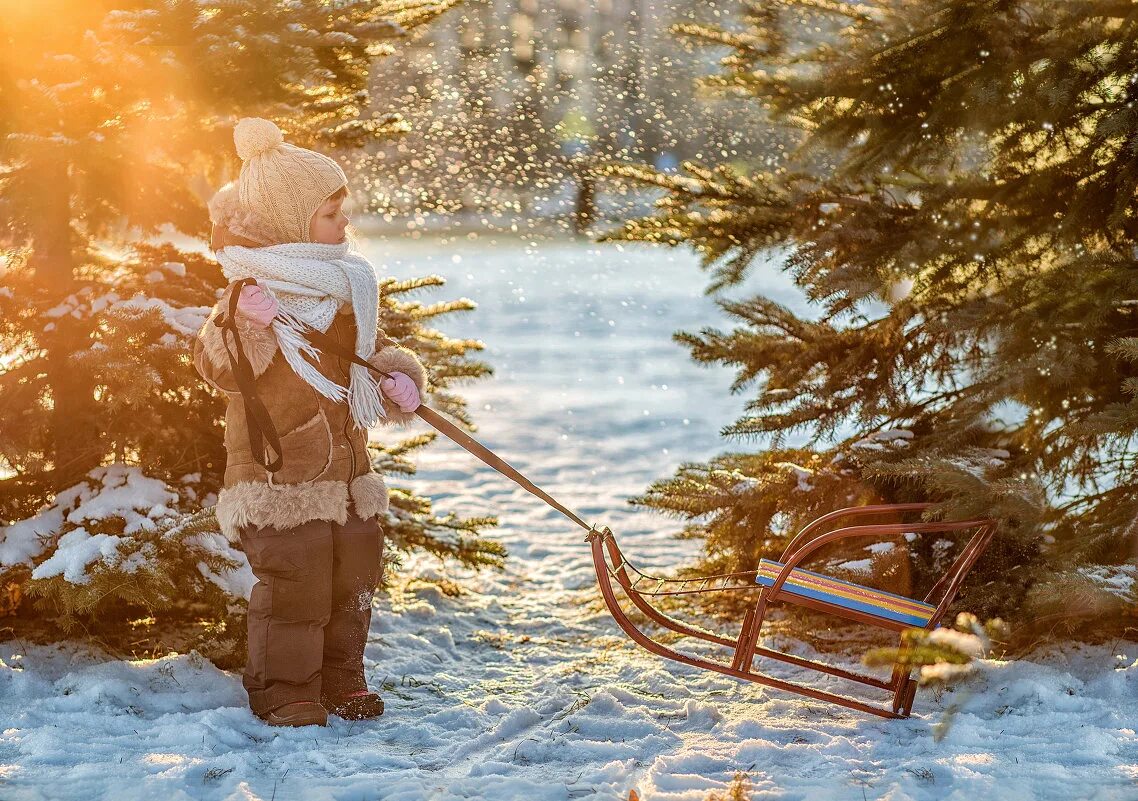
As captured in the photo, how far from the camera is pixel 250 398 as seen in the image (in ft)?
10.8

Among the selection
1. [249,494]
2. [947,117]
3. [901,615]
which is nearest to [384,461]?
[249,494]

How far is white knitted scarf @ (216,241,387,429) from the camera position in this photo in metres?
3.31

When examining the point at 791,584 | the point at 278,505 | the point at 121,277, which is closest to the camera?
the point at 278,505

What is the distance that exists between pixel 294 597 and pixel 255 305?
0.99m

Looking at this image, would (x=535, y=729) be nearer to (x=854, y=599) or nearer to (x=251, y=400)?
(x=854, y=599)

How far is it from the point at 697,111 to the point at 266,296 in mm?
27004

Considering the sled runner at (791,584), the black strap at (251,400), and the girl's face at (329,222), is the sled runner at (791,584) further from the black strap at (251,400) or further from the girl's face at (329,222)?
the girl's face at (329,222)

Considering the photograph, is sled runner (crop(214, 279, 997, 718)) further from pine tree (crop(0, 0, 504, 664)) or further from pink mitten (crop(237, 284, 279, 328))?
pine tree (crop(0, 0, 504, 664))

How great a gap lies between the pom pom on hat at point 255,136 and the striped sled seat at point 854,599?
2.22 metres

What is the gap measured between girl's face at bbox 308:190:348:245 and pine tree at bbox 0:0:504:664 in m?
0.76

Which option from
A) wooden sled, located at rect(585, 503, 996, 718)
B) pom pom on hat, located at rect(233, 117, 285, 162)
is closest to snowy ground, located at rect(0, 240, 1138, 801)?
wooden sled, located at rect(585, 503, 996, 718)

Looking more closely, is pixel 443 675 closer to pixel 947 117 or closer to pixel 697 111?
pixel 947 117

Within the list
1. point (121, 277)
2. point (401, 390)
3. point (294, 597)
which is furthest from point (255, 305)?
point (121, 277)

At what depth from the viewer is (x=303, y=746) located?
3250 mm
